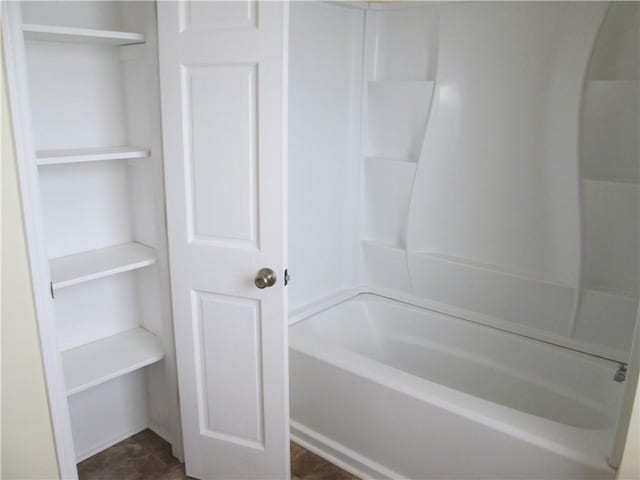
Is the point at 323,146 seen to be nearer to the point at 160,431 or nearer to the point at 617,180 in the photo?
the point at 617,180

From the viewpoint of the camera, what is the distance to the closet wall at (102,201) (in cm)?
187

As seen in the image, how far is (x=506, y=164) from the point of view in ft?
8.07

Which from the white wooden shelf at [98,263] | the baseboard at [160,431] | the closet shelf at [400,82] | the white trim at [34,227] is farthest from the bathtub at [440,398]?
the closet shelf at [400,82]

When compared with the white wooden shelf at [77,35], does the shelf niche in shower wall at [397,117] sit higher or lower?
lower

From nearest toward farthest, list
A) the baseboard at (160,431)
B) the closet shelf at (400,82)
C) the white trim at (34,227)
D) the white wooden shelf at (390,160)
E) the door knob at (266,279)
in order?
1. the white trim at (34,227)
2. the door knob at (266,279)
3. the baseboard at (160,431)
4. the closet shelf at (400,82)
5. the white wooden shelf at (390,160)

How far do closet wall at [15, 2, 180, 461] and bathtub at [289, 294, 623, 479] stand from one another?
660 millimetres

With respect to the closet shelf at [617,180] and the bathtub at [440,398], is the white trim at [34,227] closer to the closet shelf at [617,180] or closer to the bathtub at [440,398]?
the bathtub at [440,398]

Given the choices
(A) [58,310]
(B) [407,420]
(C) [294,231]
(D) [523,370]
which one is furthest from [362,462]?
(A) [58,310]

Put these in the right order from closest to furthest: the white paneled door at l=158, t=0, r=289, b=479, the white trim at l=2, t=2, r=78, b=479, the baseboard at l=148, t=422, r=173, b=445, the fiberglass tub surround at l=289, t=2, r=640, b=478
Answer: the white trim at l=2, t=2, r=78, b=479
the white paneled door at l=158, t=0, r=289, b=479
the fiberglass tub surround at l=289, t=2, r=640, b=478
the baseboard at l=148, t=422, r=173, b=445

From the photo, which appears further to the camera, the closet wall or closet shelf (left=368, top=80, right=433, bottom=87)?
closet shelf (left=368, top=80, right=433, bottom=87)

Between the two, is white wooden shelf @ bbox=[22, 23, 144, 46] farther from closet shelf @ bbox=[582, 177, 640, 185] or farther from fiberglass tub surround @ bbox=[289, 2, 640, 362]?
closet shelf @ bbox=[582, 177, 640, 185]

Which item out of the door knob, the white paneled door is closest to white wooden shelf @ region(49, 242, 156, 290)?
the white paneled door

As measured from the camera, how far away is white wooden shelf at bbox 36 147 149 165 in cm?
171

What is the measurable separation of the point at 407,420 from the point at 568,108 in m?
1.48
